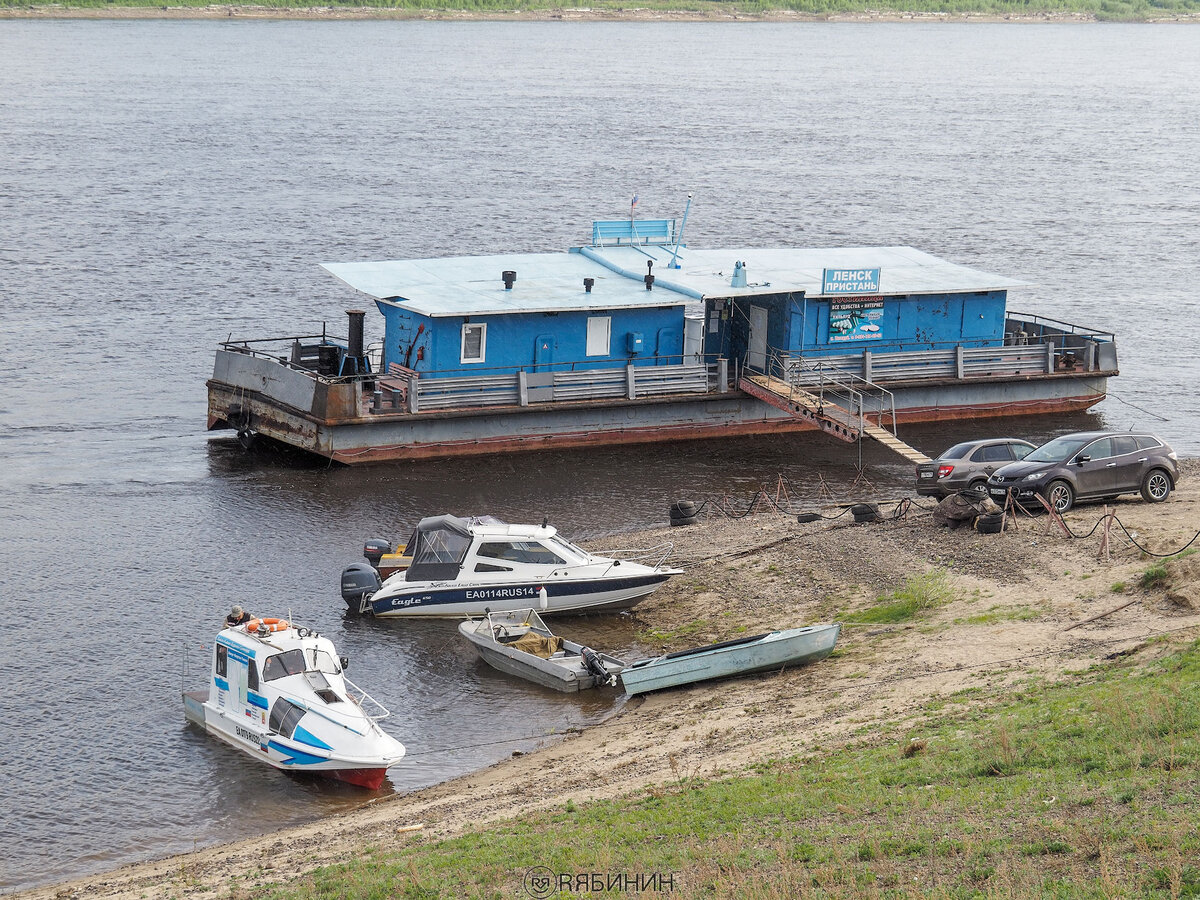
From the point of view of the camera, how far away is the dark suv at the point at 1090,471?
2994 centimetres

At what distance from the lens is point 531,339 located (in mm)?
41156

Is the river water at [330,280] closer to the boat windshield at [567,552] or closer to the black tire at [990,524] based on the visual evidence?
the boat windshield at [567,552]

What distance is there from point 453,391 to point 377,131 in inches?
2888

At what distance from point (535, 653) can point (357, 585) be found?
4.69 m

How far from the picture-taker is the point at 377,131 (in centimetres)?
10862

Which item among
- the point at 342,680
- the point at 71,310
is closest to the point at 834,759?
the point at 342,680

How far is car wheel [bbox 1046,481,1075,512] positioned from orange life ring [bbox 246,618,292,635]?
1583 cm

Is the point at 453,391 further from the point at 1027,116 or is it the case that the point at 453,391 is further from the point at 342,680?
the point at 1027,116

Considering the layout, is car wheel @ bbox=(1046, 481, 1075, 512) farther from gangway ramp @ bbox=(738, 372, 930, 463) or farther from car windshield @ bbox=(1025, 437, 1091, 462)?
gangway ramp @ bbox=(738, 372, 930, 463)

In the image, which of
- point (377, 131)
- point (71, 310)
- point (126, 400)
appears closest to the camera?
point (126, 400)

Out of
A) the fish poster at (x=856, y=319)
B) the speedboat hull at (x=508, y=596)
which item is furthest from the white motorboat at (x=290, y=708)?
the fish poster at (x=856, y=319)

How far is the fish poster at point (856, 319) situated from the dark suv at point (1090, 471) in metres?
13.7

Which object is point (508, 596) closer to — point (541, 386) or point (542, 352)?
point (541, 386)

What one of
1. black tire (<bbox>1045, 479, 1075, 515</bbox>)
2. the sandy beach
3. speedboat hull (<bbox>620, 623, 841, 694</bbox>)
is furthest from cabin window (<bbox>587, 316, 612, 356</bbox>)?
speedboat hull (<bbox>620, 623, 841, 694</bbox>)
